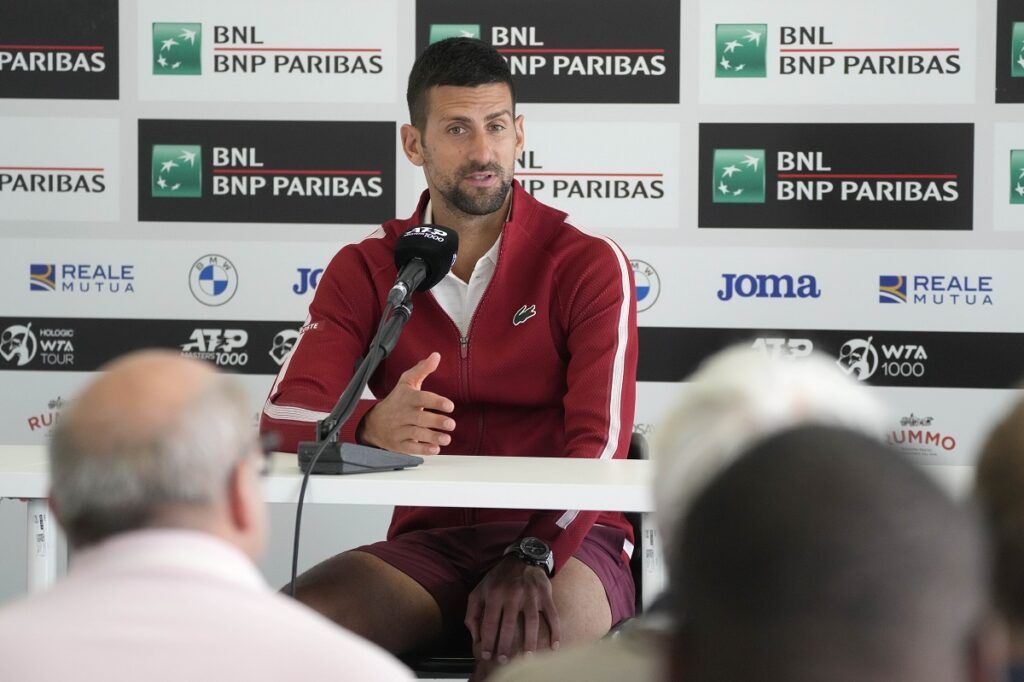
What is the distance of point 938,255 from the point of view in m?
3.84

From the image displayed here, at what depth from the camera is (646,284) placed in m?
3.89

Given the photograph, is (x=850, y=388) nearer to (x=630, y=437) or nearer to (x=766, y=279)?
(x=630, y=437)

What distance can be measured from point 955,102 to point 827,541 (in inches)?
141

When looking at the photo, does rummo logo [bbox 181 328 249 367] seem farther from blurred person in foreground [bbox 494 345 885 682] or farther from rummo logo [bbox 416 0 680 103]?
blurred person in foreground [bbox 494 345 885 682]

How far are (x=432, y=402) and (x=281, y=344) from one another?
2.00 metres

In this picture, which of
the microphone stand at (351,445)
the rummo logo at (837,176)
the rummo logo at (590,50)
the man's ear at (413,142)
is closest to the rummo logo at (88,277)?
the rummo logo at (590,50)

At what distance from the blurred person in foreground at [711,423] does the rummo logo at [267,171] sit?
10.3 feet

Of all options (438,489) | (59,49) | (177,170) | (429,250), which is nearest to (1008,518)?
(438,489)

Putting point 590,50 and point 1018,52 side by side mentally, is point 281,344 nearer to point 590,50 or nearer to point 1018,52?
point 590,50

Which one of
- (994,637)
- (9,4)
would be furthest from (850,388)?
(9,4)

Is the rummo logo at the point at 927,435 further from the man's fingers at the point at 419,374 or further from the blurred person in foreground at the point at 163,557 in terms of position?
the blurred person in foreground at the point at 163,557

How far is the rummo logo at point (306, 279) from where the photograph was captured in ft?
12.9

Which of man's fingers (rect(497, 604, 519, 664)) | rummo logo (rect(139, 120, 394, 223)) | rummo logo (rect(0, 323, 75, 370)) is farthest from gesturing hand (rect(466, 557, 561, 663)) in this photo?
rummo logo (rect(0, 323, 75, 370))

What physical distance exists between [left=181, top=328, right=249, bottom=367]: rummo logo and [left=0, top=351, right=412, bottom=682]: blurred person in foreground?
3147mm
